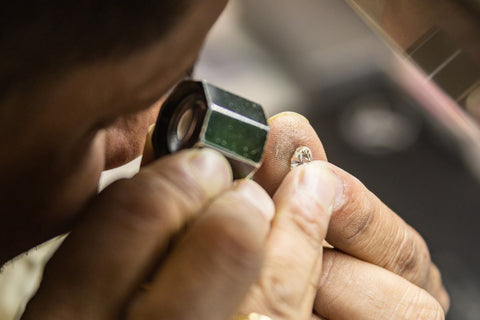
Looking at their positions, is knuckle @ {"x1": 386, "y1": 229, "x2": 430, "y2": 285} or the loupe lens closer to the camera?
the loupe lens

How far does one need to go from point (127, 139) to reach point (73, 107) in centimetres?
23

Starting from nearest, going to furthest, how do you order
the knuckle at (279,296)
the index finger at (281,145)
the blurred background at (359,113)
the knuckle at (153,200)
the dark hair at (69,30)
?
the dark hair at (69,30)
the knuckle at (153,200)
the knuckle at (279,296)
the index finger at (281,145)
the blurred background at (359,113)

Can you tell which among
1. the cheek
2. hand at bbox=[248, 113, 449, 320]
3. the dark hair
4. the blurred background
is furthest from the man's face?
the blurred background

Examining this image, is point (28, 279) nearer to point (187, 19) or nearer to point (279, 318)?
point (279, 318)

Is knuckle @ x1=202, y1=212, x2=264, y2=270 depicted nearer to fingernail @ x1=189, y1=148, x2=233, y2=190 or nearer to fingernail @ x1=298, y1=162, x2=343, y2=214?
fingernail @ x1=189, y1=148, x2=233, y2=190

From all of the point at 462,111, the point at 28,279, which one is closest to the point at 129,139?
the point at 462,111

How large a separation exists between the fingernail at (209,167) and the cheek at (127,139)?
0.43 feet

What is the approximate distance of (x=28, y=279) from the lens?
0.81 meters

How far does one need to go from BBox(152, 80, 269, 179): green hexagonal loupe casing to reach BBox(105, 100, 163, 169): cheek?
0.24 feet

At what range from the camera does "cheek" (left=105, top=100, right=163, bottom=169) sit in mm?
467

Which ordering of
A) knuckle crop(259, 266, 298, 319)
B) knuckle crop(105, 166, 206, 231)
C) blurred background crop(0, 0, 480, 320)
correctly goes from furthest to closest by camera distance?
1. blurred background crop(0, 0, 480, 320)
2. knuckle crop(259, 266, 298, 319)
3. knuckle crop(105, 166, 206, 231)

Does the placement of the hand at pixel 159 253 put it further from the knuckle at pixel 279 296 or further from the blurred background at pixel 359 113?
the blurred background at pixel 359 113

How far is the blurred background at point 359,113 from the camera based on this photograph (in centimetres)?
86

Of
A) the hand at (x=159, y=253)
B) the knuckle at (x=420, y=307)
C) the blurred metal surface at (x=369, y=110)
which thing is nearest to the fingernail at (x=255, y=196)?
the hand at (x=159, y=253)
